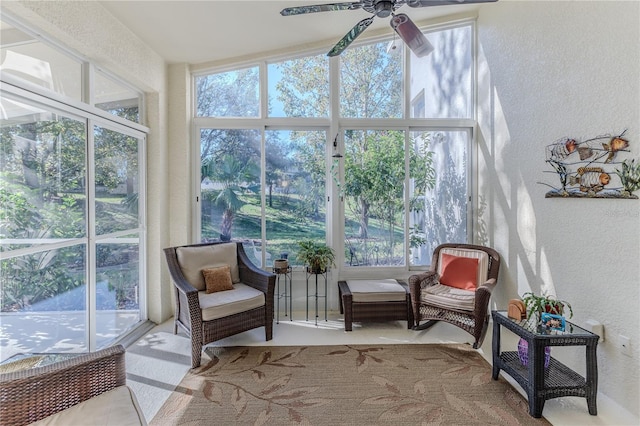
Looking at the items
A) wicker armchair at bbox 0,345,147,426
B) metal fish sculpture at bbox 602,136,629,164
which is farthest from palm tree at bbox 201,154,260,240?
metal fish sculpture at bbox 602,136,629,164

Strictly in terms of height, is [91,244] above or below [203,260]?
above

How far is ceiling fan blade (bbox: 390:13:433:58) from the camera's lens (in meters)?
2.12

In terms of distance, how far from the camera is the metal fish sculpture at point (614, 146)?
2082mm

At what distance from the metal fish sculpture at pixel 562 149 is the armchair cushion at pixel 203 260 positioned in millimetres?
3316

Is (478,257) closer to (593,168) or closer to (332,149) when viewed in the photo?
(593,168)

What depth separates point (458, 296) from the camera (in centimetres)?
302

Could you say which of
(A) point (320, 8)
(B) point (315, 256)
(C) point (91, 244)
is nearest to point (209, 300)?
(C) point (91, 244)

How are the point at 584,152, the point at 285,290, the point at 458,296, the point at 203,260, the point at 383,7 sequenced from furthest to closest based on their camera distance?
the point at 285,290, the point at 203,260, the point at 458,296, the point at 584,152, the point at 383,7

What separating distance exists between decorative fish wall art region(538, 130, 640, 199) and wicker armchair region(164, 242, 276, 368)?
2774mm

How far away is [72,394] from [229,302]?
144 centimetres

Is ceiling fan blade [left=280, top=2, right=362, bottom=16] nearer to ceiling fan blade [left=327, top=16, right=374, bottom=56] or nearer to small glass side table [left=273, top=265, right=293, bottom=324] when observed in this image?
ceiling fan blade [left=327, top=16, right=374, bottom=56]

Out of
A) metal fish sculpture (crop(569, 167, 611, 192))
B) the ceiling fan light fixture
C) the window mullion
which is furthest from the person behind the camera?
the window mullion

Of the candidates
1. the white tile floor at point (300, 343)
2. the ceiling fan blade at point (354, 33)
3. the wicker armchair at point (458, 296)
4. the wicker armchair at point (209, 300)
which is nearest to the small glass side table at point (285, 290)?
the white tile floor at point (300, 343)

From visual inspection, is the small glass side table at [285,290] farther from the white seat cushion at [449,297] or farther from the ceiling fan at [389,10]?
the ceiling fan at [389,10]
